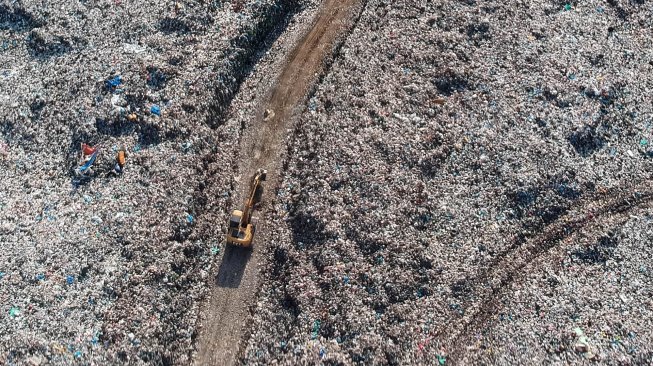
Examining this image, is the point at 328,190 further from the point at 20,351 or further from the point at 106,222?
the point at 20,351

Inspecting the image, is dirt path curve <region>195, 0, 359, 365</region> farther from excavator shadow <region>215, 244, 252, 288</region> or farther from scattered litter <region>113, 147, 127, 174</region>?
scattered litter <region>113, 147, 127, 174</region>

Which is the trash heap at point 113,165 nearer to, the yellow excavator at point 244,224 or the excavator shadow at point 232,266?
the excavator shadow at point 232,266

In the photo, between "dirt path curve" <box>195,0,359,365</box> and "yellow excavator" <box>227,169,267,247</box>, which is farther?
"yellow excavator" <box>227,169,267,247</box>

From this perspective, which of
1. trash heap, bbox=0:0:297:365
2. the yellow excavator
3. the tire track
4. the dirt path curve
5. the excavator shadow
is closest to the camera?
trash heap, bbox=0:0:297:365

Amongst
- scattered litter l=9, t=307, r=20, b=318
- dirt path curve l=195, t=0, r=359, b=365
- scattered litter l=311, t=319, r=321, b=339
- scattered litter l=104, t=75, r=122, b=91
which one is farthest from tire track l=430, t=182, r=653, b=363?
scattered litter l=104, t=75, r=122, b=91

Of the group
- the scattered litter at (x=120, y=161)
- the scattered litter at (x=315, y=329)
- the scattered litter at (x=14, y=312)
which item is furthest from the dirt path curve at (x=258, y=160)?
the scattered litter at (x=14, y=312)

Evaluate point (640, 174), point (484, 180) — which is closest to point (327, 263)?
point (484, 180)

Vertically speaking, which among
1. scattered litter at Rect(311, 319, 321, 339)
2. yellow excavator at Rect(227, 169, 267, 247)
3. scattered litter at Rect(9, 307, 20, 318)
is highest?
yellow excavator at Rect(227, 169, 267, 247)

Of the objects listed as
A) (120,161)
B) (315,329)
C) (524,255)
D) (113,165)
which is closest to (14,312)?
(113,165)
